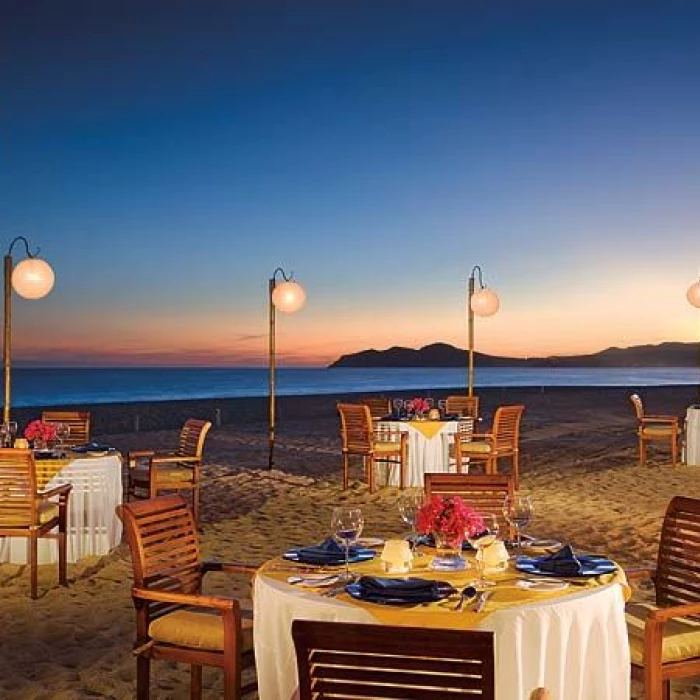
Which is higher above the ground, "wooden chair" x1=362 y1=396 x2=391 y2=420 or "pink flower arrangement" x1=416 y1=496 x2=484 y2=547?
"wooden chair" x1=362 y1=396 x2=391 y2=420

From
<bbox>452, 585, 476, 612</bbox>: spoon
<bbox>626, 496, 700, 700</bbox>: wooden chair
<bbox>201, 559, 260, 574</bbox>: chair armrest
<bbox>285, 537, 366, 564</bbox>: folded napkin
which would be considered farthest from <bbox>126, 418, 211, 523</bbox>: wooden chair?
<bbox>452, 585, 476, 612</bbox>: spoon

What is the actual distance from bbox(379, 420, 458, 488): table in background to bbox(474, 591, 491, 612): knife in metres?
7.35

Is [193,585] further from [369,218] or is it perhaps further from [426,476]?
[369,218]

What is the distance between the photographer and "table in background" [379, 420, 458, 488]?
10.3m

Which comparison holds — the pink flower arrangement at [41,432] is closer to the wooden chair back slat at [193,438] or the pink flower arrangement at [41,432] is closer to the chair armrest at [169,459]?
the chair armrest at [169,459]

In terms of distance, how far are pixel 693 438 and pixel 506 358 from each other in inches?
3193

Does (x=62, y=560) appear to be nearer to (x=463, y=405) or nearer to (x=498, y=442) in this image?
(x=498, y=442)

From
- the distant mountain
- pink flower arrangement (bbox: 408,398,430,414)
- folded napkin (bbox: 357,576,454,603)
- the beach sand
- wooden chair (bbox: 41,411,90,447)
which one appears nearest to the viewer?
folded napkin (bbox: 357,576,454,603)

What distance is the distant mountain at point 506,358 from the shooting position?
87.5 meters

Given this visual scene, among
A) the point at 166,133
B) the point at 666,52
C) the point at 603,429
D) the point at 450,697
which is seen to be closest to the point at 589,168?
the point at 666,52

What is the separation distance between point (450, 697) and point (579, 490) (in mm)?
8283

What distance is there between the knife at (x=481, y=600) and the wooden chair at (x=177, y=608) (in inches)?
34.9

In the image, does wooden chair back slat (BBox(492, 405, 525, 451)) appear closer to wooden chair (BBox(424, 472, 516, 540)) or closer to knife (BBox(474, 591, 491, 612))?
wooden chair (BBox(424, 472, 516, 540))

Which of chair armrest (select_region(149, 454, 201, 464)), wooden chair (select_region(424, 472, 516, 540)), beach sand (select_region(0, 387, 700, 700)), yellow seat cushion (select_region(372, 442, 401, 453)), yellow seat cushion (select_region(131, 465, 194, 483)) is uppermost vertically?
wooden chair (select_region(424, 472, 516, 540))
